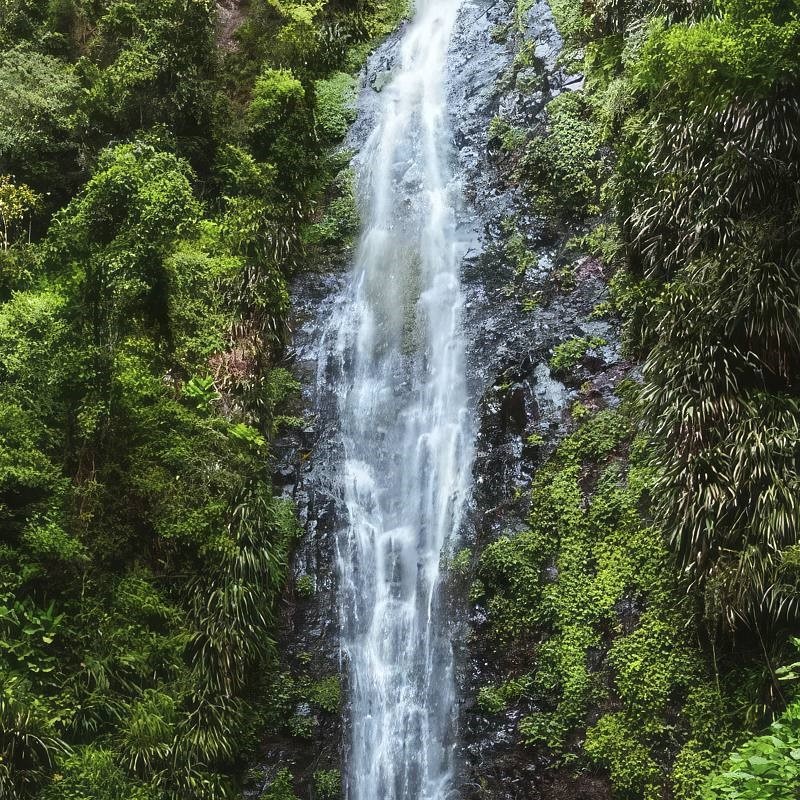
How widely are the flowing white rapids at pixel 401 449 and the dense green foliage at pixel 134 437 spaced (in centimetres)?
74

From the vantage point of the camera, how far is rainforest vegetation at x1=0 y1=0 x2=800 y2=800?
7293 millimetres

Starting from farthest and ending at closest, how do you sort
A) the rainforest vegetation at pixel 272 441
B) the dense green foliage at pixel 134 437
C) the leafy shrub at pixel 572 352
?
the leafy shrub at pixel 572 352 < the dense green foliage at pixel 134 437 < the rainforest vegetation at pixel 272 441

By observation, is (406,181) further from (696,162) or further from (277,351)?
(696,162)

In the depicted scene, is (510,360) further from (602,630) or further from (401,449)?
(602,630)

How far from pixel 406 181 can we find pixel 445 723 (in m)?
8.90

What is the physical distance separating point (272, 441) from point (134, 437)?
7.07ft

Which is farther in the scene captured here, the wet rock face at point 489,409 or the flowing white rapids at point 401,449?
the flowing white rapids at point 401,449

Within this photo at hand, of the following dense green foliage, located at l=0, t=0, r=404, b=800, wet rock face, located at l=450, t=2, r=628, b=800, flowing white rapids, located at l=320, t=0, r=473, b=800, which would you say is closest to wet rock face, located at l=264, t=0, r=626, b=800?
wet rock face, located at l=450, t=2, r=628, b=800

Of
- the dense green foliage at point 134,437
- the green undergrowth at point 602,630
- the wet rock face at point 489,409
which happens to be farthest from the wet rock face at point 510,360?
the dense green foliage at point 134,437

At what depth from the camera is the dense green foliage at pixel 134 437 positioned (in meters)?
8.02

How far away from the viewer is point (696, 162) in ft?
29.2

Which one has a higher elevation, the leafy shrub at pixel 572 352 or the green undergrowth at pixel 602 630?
the leafy shrub at pixel 572 352

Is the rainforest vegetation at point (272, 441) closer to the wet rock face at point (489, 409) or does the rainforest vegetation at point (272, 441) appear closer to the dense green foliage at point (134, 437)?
the dense green foliage at point (134, 437)

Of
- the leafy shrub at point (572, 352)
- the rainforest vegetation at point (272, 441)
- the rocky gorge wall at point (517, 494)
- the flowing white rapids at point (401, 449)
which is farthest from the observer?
the leafy shrub at point (572, 352)
